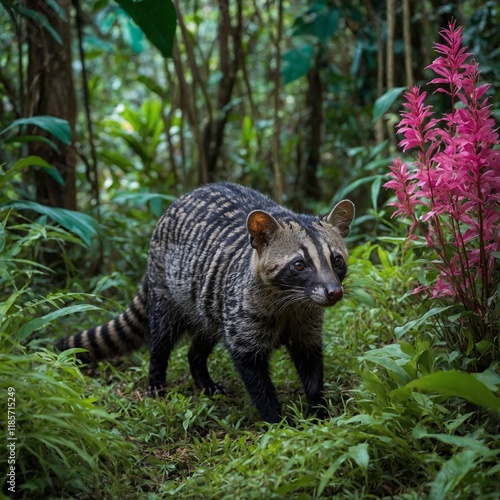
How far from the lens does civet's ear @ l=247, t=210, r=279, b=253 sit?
13.6 ft

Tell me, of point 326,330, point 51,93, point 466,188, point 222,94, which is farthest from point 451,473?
point 222,94

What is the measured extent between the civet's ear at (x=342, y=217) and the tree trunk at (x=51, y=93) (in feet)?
10.8

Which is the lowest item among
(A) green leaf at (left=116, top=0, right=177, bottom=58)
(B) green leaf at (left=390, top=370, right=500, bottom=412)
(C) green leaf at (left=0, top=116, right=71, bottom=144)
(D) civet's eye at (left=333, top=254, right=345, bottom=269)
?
(B) green leaf at (left=390, top=370, right=500, bottom=412)

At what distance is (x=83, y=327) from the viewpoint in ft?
19.4

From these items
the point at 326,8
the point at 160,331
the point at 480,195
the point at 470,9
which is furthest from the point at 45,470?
the point at 470,9

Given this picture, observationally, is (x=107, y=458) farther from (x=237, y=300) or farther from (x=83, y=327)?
(x=83, y=327)

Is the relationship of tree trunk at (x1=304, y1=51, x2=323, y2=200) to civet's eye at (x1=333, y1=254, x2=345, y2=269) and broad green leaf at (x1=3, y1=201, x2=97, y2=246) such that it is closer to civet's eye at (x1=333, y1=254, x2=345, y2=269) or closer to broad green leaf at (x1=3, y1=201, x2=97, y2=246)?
broad green leaf at (x1=3, y1=201, x2=97, y2=246)

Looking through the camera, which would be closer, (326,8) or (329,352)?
(329,352)

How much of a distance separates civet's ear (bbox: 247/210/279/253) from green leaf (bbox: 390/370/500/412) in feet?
4.88

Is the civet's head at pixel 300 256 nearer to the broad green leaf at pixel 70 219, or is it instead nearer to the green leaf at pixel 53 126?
the broad green leaf at pixel 70 219

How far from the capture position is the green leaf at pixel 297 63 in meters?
7.73

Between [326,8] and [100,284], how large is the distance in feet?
14.0

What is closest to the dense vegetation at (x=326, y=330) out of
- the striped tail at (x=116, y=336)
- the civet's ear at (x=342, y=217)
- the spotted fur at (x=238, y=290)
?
the striped tail at (x=116, y=336)

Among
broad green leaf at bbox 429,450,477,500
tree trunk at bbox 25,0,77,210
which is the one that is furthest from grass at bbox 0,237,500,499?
tree trunk at bbox 25,0,77,210
